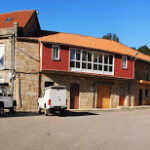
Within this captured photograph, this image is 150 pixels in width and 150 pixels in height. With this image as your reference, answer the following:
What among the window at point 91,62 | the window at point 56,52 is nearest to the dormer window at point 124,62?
the window at point 91,62

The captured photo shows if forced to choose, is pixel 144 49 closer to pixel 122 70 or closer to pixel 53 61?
pixel 122 70

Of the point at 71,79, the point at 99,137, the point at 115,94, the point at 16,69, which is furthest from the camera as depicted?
the point at 115,94

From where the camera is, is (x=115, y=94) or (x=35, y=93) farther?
(x=115, y=94)

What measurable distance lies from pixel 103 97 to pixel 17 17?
13461 millimetres

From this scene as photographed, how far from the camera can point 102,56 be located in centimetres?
2712

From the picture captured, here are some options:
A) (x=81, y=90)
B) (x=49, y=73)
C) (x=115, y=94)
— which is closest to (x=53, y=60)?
(x=49, y=73)

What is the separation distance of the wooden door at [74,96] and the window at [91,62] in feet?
6.63

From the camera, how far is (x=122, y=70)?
28.5 metres

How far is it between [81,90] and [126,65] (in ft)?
22.0

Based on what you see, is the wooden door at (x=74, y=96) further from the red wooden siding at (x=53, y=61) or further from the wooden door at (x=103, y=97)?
the wooden door at (x=103, y=97)

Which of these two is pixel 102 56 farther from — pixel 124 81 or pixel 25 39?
pixel 25 39

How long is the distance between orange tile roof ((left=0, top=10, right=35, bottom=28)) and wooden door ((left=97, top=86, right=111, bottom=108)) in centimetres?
1105

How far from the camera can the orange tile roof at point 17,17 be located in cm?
2617

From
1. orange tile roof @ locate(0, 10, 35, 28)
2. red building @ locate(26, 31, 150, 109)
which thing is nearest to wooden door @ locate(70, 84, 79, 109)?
red building @ locate(26, 31, 150, 109)
